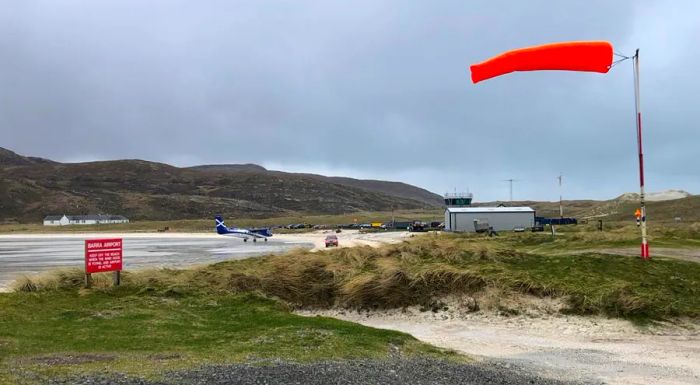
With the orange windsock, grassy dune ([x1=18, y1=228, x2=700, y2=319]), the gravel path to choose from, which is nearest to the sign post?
grassy dune ([x1=18, y1=228, x2=700, y2=319])

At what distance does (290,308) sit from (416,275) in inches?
151

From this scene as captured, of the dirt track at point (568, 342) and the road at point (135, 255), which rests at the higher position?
the dirt track at point (568, 342)

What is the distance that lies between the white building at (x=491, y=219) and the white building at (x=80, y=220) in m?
140

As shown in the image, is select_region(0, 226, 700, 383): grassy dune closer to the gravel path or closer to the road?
the gravel path

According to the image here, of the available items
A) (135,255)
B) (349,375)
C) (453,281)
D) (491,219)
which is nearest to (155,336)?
(349,375)

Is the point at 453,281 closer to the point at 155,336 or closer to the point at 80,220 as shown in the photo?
the point at 155,336

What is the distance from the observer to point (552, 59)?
1312 cm

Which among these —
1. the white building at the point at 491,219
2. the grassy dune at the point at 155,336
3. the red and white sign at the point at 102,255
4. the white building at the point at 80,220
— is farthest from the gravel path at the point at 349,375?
the white building at the point at 80,220

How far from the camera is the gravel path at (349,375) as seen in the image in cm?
696

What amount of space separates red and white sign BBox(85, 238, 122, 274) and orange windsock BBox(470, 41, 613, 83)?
36.0 feet

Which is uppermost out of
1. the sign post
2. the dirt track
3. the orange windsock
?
the orange windsock

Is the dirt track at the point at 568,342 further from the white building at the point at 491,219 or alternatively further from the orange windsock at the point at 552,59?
the white building at the point at 491,219

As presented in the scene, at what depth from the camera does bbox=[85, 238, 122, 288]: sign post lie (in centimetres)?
1628

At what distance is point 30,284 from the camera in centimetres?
1658
